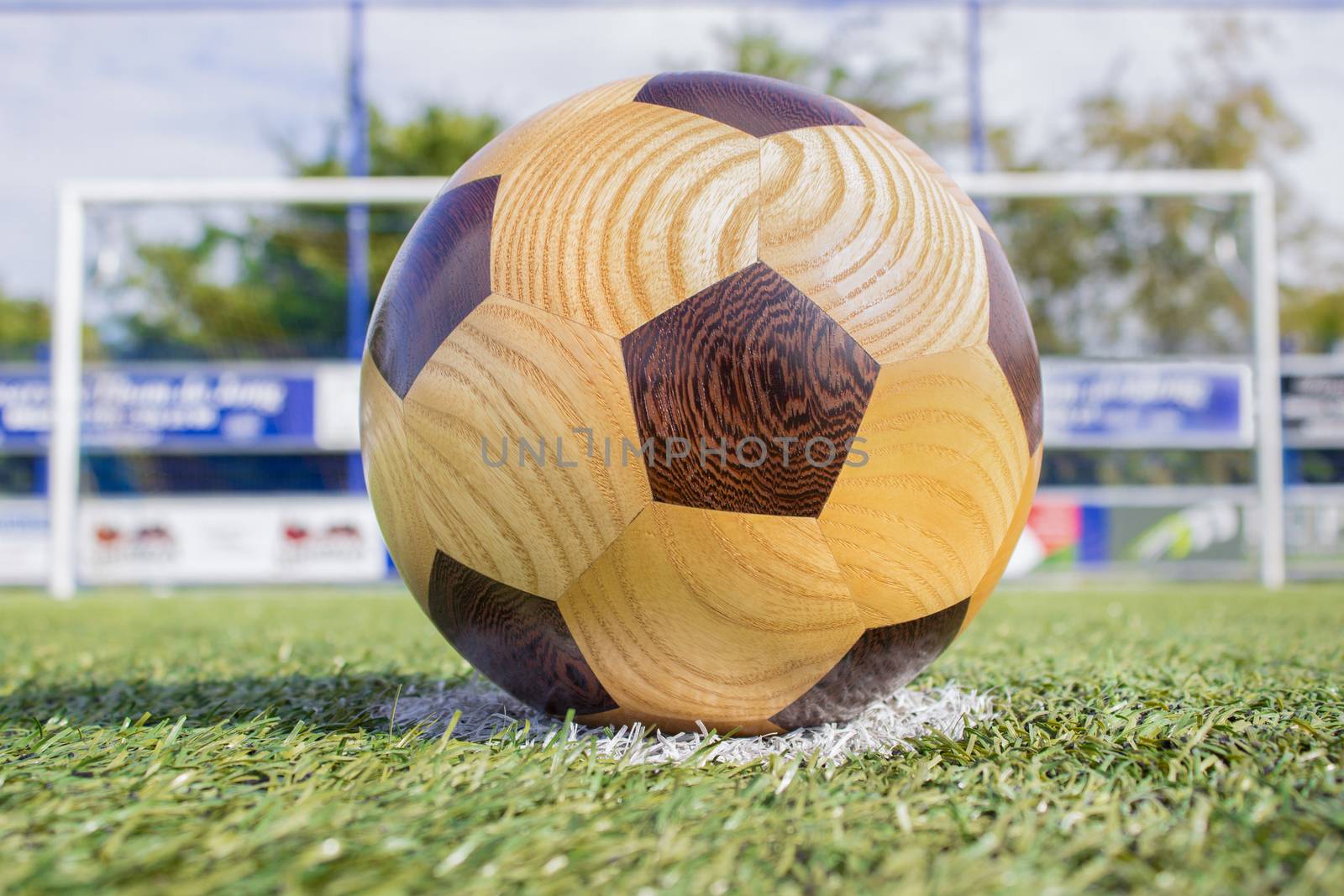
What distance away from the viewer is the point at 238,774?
5.92 ft

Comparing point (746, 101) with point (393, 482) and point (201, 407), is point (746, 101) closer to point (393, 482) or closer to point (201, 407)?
point (393, 482)

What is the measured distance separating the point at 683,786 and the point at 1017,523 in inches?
36.1

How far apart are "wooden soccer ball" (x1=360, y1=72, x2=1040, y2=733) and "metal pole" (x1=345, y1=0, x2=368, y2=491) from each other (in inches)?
348

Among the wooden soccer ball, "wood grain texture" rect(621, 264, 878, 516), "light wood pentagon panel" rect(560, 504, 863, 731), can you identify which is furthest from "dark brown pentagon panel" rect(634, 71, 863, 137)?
"light wood pentagon panel" rect(560, 504, 863, 731)

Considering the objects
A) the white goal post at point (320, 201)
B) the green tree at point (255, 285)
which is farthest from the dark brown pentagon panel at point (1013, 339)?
the green tree at point (255, 285)

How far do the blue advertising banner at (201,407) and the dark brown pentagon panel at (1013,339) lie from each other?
9.24 meters

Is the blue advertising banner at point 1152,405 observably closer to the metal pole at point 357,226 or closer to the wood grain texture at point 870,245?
the metal pole at point 357,226

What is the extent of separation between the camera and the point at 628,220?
1865 mm

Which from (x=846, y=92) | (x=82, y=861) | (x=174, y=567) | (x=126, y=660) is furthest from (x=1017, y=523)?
(x=846, y=92)

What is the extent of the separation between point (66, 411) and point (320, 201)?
274 cm

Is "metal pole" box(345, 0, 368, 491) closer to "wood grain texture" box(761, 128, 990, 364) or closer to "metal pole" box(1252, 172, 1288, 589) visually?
"metal pole" box(1252, 172, 1288, 589)

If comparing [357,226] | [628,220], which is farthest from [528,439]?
[357,226]

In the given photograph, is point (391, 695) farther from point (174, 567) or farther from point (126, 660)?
point (174, 567)

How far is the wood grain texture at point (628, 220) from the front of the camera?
183 centimetres
